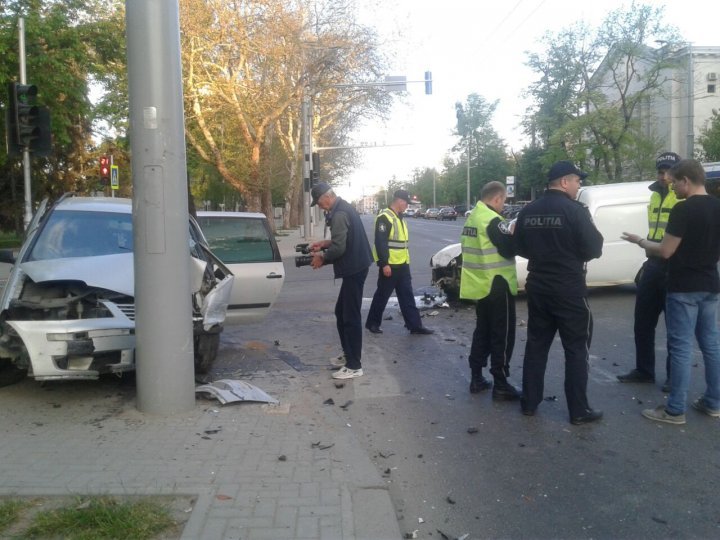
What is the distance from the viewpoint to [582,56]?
45344mm

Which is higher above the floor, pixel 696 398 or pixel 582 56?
pixel 582 56

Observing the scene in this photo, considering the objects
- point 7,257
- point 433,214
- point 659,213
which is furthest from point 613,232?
point 433,214

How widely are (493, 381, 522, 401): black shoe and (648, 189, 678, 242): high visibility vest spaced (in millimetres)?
2000

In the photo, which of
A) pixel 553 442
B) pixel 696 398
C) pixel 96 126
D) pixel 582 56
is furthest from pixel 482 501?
pixel 582 56

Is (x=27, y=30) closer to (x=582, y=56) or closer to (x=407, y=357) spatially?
(x=407, y=357)

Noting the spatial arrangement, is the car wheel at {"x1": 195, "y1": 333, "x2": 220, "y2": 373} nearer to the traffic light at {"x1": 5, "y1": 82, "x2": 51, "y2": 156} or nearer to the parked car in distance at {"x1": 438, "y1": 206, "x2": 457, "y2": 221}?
the traffic light at {"x1": 5, "y1": 82, "x2": 51, "y2": 156}

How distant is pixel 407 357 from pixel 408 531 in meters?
4.02

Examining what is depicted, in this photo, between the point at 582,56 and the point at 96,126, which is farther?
the point at 582,56

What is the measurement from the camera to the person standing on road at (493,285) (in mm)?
5914

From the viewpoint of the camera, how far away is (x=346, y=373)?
6723mm

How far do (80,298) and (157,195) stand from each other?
137 cm

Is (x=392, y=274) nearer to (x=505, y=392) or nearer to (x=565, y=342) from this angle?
(x=505, y=392)

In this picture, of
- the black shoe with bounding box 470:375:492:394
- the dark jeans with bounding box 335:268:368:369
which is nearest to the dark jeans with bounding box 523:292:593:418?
the black shoe with bounding box 470:375:492:394

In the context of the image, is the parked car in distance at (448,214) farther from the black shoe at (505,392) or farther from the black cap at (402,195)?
the black shoe at (505,392)
